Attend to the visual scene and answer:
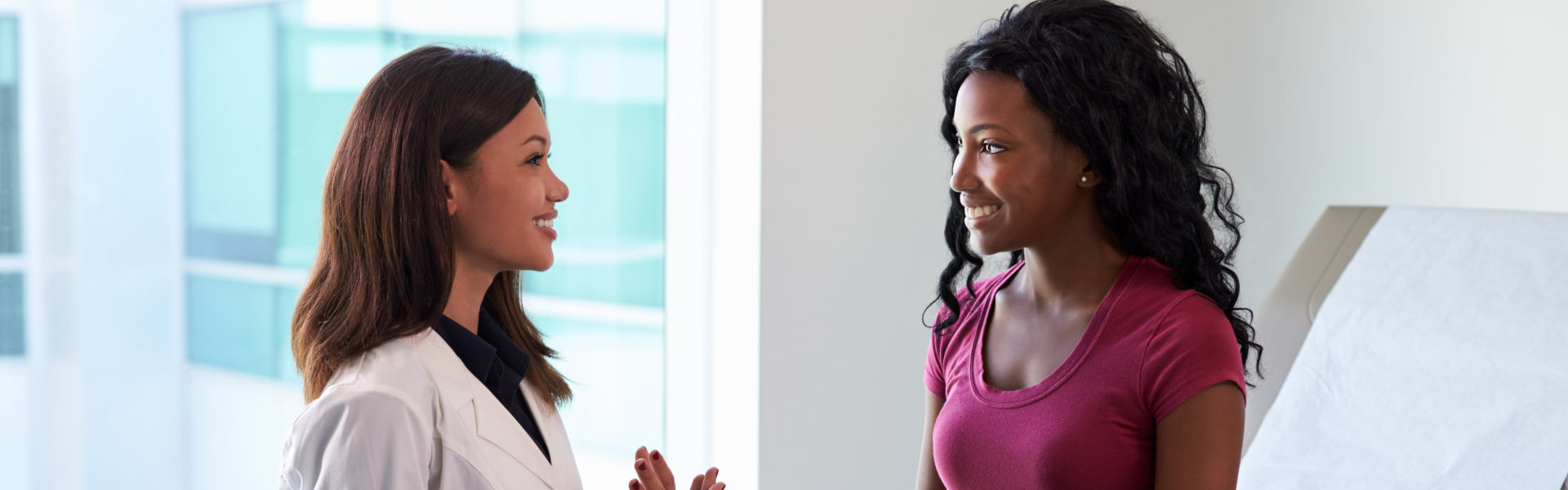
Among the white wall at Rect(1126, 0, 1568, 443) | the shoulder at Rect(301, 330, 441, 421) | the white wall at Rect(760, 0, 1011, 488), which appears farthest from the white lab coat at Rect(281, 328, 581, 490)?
the white wall at Rect(1126, 0, 1568, 443)

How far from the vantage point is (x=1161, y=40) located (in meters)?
1.16

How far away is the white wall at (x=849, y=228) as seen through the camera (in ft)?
7.84

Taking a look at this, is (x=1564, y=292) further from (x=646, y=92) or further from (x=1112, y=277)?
(x=646, y=92)

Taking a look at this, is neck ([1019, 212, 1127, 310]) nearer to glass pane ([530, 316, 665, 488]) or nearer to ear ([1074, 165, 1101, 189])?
ear ([1074, 165, 1101, 189])

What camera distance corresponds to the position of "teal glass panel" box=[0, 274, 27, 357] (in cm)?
180

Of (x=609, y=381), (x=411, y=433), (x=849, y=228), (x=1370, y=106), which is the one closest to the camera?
(x=411, y=433)

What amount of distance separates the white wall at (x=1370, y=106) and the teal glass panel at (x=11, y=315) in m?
2.14

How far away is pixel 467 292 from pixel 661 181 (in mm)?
1595

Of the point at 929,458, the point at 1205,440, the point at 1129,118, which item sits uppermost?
the point at 1129,118

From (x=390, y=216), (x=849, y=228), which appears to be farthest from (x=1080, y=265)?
(x=849, y=228)

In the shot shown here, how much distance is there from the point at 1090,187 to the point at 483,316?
2.25ft

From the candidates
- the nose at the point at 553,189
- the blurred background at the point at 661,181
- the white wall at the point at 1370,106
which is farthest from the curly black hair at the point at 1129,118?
the blurred background at the point at 661,181

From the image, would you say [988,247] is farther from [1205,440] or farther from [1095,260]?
[1205,440]

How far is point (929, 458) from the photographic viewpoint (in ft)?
4.64
